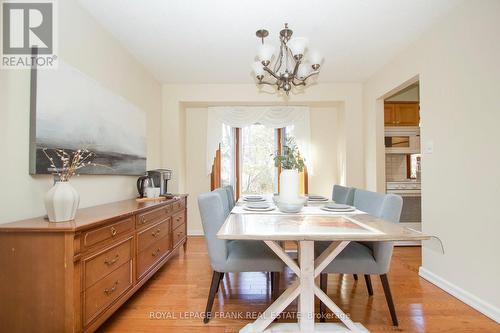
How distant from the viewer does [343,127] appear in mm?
4074

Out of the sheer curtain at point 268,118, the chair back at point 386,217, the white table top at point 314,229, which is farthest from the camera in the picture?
the sheer curtain at point 268,118

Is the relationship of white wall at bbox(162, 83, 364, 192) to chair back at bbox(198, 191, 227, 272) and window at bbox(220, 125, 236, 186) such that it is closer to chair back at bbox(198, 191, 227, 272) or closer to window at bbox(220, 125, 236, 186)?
window at bbox(220, 125, 236, 186)

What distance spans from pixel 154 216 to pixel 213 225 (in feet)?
2.82

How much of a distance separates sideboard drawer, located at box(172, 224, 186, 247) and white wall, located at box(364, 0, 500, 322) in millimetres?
2647

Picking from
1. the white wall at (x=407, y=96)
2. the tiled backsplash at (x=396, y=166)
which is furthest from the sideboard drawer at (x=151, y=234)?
the white wall at (x=407, y=96)

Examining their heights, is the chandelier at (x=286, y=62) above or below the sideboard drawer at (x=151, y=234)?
above

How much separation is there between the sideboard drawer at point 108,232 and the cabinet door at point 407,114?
3877 mm

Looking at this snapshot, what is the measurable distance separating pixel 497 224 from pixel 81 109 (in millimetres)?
3213

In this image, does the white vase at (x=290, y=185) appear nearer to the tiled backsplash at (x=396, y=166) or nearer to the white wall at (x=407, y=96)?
the tiled backsplash at (x=396, y=166)

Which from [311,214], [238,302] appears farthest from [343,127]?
[238,302]

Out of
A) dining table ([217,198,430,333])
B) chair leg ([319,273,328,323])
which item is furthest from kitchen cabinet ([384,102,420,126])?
chair leg ([319,273,328,323])

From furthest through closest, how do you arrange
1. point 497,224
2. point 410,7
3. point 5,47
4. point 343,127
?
1. point 343,127
2. point 410,7
3. point 497,224
4. point 5,47

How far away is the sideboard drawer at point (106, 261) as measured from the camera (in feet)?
4.72

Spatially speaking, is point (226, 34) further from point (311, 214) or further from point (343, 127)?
point (343, 127)
